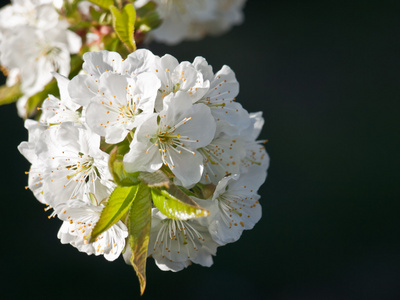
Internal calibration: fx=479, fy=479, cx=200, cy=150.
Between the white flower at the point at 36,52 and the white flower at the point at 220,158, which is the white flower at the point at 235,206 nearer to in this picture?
the white flower at the point at 220,158

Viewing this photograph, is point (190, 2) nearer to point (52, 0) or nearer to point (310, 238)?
point (52, 0)

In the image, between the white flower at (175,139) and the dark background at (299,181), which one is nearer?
the white flower at (175,139)

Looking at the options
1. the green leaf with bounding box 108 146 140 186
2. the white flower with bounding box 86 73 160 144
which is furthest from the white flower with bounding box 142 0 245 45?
the green leaf with bounding box 108 146 140 186

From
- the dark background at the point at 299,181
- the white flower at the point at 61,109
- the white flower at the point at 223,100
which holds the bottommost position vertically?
the dark background at the point at 299,181

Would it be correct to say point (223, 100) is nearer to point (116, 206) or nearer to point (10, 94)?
point (116, 206)

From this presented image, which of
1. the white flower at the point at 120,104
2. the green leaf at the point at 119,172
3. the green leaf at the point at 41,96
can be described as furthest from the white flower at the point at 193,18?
the green leaf at the point at 119,172

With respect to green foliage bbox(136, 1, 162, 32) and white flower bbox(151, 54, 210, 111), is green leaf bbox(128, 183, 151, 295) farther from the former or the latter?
green foliage bbox(136, 1, 162, 32)

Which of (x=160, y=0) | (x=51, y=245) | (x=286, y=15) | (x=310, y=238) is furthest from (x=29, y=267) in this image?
(x=286, y=15)
